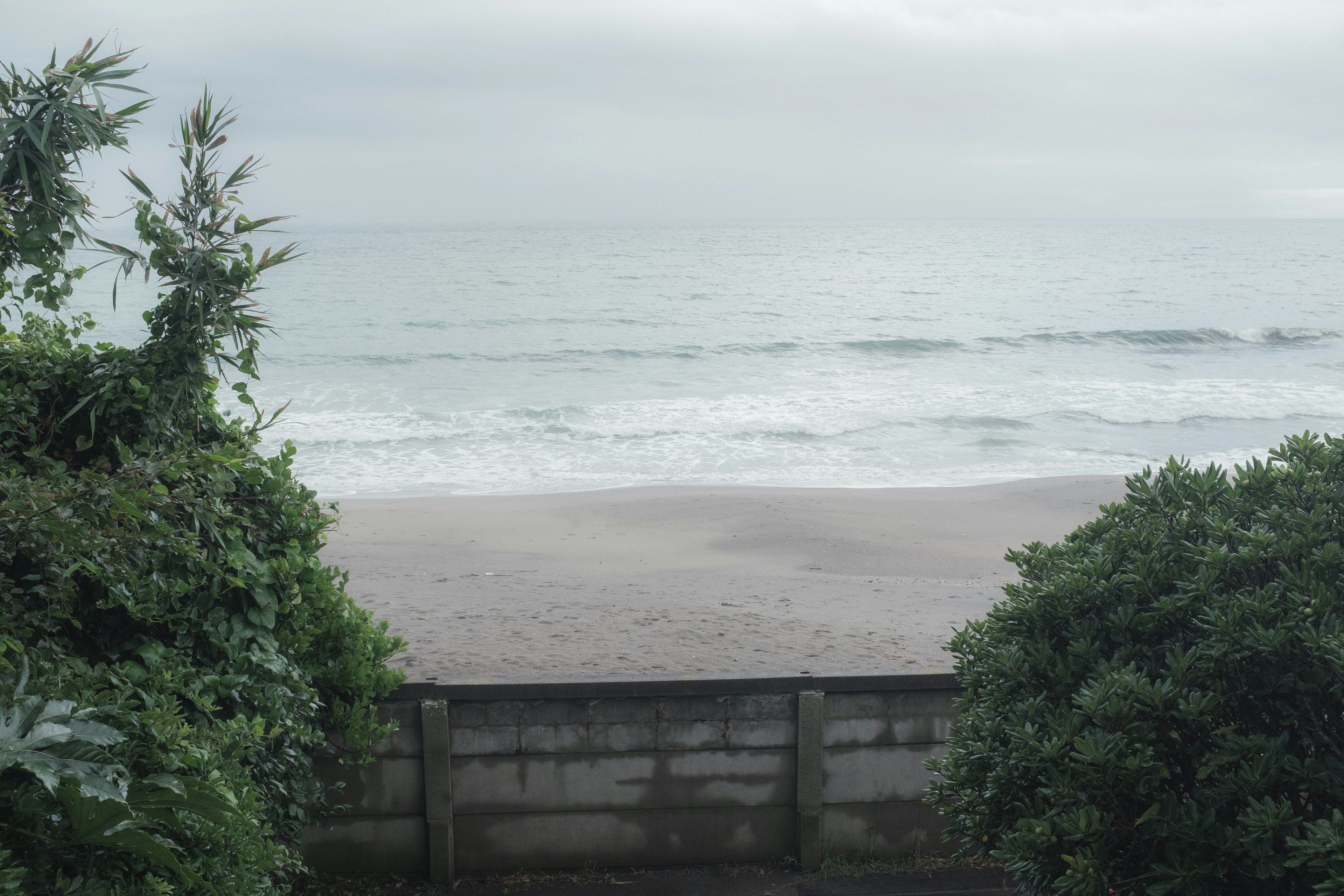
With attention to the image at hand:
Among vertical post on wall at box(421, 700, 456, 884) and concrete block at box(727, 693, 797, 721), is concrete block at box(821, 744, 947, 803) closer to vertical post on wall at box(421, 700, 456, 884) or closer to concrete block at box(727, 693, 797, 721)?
concrete block at box(727, 693, 797, 721)

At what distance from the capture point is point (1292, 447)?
143 inches

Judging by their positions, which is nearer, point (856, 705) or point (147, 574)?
point (147, 574)

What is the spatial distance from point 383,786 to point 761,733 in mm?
2203

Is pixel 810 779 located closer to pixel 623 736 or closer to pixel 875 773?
pixel 875 773

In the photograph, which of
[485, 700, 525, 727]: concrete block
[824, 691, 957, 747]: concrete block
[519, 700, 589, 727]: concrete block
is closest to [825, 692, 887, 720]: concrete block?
[824, 691, 957, 747]: concrete block

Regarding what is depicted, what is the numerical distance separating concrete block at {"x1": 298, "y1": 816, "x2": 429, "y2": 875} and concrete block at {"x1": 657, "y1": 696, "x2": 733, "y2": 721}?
5.09 feet

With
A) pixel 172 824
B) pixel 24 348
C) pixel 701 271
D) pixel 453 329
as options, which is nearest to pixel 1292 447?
pixel 172 824

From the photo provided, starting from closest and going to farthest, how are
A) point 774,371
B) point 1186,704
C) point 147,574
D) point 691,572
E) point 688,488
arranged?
point 1186,704 → point 147,574 → point 691,572 → point 688,488 → point 774,371

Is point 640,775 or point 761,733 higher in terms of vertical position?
point 761,733

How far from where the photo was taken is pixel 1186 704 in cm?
306

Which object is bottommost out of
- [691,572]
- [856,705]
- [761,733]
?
[691,572]

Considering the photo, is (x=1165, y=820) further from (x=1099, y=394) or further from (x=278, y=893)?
(x=1099, y=394)

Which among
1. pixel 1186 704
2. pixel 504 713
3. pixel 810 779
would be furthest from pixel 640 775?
pixel 1186 704

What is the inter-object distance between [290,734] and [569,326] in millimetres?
40372
